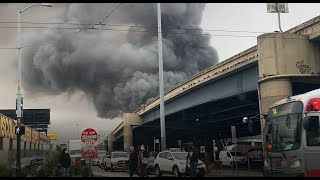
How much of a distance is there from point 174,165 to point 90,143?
19.0ft

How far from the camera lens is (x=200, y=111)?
4712 cm

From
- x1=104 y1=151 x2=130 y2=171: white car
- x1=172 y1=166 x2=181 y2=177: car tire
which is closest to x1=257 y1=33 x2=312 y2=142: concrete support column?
x1=172 y1=166 x2=181 y2=177: car tire

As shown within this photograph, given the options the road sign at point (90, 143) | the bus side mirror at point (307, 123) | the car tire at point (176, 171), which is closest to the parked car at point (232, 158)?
the car tire at point (176, 171)

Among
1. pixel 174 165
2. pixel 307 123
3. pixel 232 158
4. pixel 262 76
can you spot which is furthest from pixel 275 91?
pixel 307 123

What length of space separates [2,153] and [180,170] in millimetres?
20004

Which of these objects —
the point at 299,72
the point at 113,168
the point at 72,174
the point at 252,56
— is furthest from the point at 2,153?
the point at 299,72

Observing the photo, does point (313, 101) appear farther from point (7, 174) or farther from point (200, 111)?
point (200, 111)

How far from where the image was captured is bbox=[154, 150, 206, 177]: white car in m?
24.0

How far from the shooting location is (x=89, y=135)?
20797 millimetres

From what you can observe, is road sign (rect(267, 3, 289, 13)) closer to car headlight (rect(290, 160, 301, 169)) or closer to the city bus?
the city bus

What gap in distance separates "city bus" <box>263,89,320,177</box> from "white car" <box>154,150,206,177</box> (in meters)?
9.92

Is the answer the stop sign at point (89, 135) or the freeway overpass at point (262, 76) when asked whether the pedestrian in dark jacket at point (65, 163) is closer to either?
the stop sign at point (89, 135)

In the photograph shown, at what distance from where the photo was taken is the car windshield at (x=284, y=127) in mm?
12742

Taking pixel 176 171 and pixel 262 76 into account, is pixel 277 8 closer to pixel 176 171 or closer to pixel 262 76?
pixel 262 76
